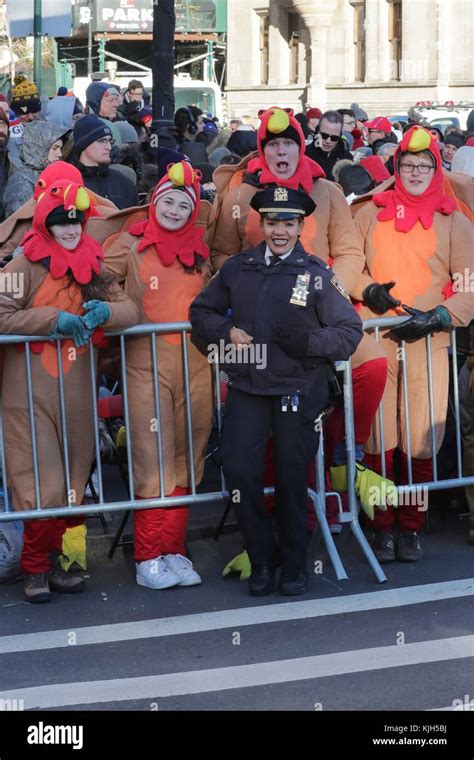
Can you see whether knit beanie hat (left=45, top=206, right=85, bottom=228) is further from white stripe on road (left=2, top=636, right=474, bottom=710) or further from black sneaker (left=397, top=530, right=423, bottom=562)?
black sneaker (left=397, top=530, right=423, bottom=562)

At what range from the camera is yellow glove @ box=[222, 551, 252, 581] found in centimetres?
689

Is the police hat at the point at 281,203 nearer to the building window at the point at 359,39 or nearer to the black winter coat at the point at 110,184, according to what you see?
the black winter coat at the point at 110,184

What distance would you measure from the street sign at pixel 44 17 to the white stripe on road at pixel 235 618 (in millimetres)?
9639

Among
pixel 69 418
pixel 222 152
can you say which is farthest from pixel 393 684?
pixel 222 152

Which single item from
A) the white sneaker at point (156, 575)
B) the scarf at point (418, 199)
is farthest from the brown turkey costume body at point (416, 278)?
the white sneaker at point (156, 575)

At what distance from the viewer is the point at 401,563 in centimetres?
712

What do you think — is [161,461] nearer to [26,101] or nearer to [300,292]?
[300,292]

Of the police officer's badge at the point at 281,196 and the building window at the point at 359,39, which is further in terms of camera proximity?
the building window at the point at 359,39

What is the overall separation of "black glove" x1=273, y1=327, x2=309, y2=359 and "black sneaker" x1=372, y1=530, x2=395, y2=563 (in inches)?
52.7

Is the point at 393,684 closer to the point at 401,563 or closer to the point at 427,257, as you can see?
the point at 401,563

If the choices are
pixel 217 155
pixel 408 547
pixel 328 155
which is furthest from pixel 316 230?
pixel 217 155

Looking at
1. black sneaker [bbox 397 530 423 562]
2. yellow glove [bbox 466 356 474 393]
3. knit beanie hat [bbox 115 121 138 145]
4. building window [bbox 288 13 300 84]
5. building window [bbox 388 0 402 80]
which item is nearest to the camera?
black sneaker [bbox 397 530 423 562]

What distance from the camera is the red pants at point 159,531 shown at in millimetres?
6863

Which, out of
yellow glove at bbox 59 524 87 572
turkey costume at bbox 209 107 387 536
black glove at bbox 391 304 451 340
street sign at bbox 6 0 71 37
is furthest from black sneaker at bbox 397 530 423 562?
street sign at bbox 6 0 71 37
